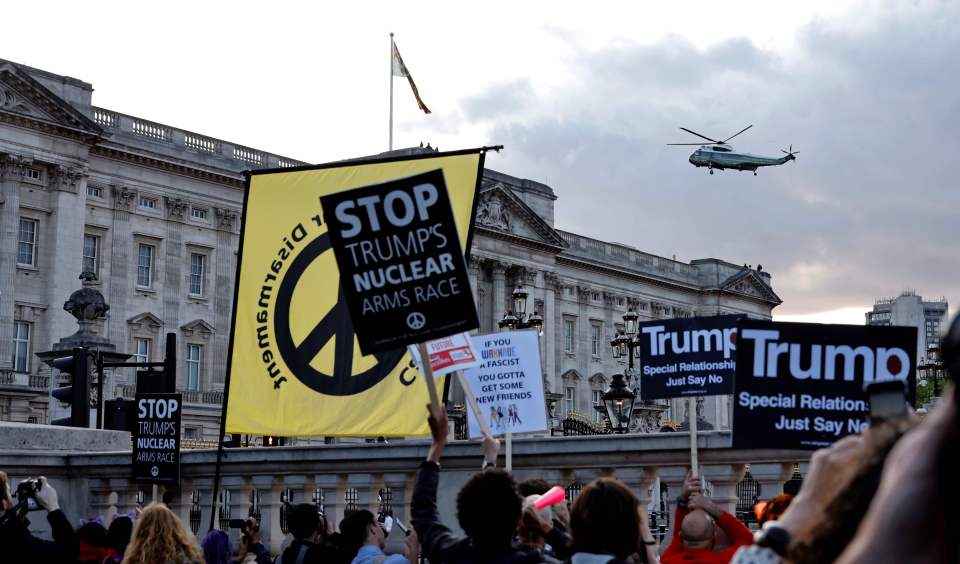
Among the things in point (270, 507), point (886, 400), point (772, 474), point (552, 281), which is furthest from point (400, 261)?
point (552, 281)

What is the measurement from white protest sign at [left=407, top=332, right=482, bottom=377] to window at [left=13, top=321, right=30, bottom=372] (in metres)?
44.0

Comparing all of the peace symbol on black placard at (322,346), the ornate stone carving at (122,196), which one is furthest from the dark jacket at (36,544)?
the ornate stone carving at (122,196)

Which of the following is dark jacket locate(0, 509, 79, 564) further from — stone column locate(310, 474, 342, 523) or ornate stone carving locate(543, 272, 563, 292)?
ornate stone carving locate(543, 272, 563, 292)

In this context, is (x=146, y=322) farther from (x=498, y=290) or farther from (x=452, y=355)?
(x=452, y=355)

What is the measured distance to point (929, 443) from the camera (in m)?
1.74

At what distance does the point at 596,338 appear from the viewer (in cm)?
→ 8262

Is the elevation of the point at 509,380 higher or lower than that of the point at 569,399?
lower

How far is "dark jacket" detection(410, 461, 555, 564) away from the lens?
4.81 meters

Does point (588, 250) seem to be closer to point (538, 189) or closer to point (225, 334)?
point (538, 189)

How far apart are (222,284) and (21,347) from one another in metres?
10.1

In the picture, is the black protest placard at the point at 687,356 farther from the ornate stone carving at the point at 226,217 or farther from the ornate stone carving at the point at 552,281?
the ornate stone carving at the point at 552,281

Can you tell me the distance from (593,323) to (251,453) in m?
69.3

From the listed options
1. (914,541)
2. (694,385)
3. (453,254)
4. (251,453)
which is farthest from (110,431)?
(914,541)

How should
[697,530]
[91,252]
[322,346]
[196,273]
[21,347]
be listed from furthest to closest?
[196,273], [91,252], [21,347], [322,346], [697,530]
